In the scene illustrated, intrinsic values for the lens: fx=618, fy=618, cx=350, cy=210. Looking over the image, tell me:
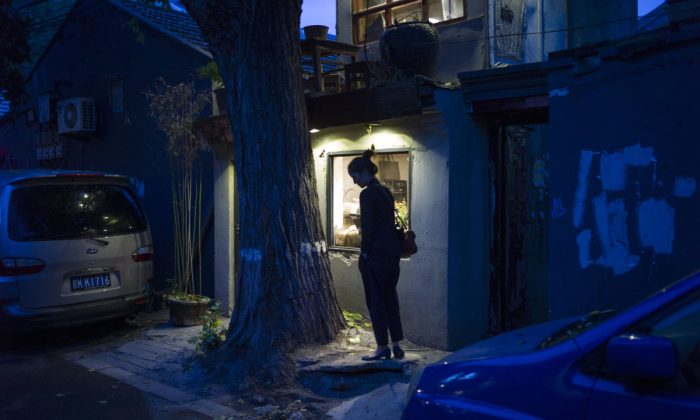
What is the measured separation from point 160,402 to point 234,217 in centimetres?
391

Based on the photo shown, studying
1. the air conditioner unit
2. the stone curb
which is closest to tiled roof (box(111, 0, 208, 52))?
the air conditioner unit

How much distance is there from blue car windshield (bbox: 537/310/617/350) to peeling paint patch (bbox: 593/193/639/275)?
2122mm

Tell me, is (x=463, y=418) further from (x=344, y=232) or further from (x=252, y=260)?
(x=344, y=232)

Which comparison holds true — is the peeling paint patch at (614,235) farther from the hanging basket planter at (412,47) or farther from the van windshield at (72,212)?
the van windshield at (72,212)

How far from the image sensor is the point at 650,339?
7.23ft

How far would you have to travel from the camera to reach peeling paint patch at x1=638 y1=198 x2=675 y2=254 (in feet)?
16.0

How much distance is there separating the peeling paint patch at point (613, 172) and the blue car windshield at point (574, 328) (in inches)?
89.6

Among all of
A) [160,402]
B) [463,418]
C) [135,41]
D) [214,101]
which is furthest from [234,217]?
[463,418]

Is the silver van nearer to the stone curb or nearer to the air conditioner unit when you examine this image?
the stone curb

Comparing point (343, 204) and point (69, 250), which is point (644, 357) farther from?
point (69, 250)

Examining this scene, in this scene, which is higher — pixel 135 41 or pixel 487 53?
pixel 135 41

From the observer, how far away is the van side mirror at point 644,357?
2.17 meters

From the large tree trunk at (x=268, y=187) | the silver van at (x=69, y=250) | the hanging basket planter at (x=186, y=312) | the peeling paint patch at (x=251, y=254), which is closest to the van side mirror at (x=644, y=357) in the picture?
the large tree trunk at (x=268, y=187)

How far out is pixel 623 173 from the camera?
203 inches
